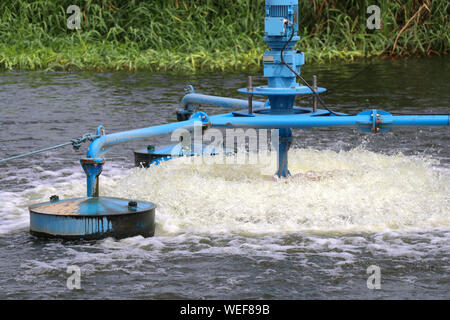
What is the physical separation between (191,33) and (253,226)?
11912 mm

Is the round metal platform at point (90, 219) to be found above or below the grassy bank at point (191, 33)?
below

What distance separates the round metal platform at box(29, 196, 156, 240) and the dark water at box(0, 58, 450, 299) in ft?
0.26

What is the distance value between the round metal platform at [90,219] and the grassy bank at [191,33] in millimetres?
10267

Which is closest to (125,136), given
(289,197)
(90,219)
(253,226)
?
(90,219)

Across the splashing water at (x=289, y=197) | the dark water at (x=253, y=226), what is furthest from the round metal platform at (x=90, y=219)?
the splashing water at (x=289, y=197)

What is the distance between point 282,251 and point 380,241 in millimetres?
736

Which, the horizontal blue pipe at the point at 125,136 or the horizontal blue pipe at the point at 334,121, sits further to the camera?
the horizontal blue pipe at the point at 334,121

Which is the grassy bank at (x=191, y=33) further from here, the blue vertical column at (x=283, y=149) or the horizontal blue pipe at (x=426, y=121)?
the horizontal blue pipe at (x=426, y=121)

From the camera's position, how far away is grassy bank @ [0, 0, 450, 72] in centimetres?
1673

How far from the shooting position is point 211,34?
1791 cm

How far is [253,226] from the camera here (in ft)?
21.3

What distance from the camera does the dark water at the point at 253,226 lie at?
5.25 metres

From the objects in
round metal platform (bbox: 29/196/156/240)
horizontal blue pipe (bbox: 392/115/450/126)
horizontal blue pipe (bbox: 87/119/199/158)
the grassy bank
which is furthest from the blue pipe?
the grassy bank
